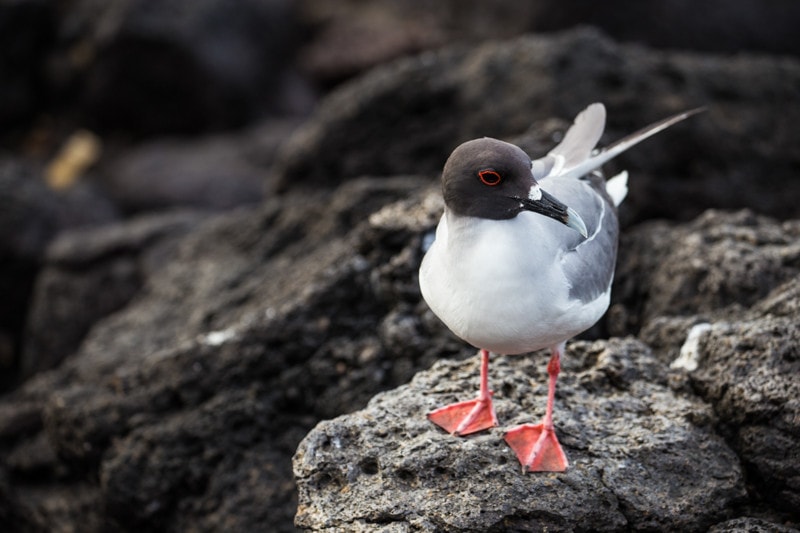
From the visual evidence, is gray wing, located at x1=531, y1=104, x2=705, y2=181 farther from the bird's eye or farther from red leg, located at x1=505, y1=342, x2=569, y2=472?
red leg, located at x1=505, y1=342, x2=569, y2=472

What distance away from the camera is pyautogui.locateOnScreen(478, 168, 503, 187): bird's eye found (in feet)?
13.9

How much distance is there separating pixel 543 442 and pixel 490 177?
123cm

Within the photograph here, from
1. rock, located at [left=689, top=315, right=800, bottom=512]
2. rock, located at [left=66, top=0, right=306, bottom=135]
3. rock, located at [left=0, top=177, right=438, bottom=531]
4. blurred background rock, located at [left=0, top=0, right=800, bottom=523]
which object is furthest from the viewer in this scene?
rock, located at [left=66, top=0, right=306, bottom=135]

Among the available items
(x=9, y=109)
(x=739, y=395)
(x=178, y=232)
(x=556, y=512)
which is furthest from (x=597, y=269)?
(x=9, y=109)

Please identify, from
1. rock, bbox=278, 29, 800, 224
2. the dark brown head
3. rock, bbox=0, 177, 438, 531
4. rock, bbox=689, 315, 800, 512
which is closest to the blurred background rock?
rock, bbox=278, 29, 800, 224

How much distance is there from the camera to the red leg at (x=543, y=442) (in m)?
4.24

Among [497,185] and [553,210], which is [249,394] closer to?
[497,185]

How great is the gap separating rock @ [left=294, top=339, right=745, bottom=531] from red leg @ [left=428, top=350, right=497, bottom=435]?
5cm

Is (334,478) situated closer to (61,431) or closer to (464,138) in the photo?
(61,431)

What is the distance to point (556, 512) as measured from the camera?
413 centimetres

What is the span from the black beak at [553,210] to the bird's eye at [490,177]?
0.14 metres

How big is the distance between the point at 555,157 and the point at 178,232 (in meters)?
5.49

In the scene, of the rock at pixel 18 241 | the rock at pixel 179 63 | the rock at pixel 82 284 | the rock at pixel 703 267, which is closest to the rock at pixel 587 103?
the rock at pixel 703 267

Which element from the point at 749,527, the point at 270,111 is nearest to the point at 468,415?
the point at 749,527
